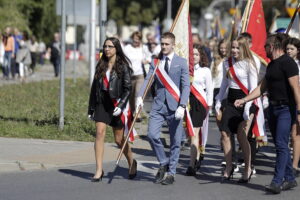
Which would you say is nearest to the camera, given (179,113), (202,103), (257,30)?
(179,113)

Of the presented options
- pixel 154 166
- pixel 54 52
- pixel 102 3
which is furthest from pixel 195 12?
pixel 154 166

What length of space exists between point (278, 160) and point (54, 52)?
84.0 ft

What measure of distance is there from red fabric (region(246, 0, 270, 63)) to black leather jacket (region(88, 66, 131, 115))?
345cm

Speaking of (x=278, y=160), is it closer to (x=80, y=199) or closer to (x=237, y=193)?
(x=237, y=193)

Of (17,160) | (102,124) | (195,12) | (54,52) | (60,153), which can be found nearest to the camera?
(102,124)

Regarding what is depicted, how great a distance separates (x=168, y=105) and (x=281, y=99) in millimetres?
1348

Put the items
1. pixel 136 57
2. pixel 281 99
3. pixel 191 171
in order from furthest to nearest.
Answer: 1. pixel 136 57
2. pixel 191 171
3. pixel 281 99

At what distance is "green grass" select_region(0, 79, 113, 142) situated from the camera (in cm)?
1375

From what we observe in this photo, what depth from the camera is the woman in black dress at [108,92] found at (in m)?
9.84

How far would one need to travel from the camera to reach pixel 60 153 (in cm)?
1191

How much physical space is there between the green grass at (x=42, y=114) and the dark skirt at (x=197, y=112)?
113 inches

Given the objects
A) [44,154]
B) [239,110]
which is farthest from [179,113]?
[44,154]

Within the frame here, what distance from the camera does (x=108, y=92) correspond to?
388 inches

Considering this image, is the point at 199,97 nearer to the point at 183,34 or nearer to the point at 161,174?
the point at 183,34
